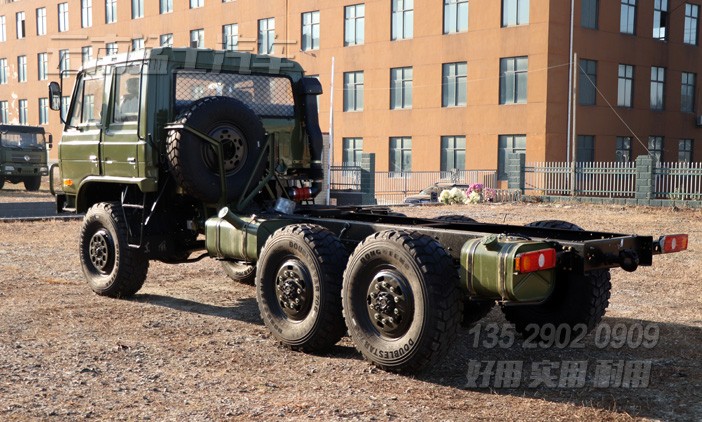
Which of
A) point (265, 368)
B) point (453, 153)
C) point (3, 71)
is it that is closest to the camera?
point (265, 368)

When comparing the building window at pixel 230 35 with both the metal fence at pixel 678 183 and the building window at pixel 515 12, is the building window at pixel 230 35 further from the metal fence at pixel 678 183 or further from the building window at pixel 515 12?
the metal fence at pixel 678 183

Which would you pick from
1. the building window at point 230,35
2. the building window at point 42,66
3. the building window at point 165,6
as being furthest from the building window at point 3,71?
the building window at point 230,35

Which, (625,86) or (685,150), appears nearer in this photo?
(625,86)

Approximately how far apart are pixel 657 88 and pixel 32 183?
3035 centimetres

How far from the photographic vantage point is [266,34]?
159 ft

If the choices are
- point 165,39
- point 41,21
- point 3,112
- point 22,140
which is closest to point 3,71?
point 3,112

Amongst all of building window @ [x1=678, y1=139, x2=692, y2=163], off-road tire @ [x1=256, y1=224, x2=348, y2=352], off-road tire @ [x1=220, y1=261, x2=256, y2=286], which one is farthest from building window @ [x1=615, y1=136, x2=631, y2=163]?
off-road tire @ [x1=256, y1=224, x2=348, y2=352]

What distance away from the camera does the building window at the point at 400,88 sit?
42.9m

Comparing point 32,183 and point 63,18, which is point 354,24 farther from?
point 63,18

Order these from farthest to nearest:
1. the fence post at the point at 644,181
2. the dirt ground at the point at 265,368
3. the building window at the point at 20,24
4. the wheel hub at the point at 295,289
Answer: the building window at the point at 20,24, the fence post at the point at 644,181, the wheel hub at the point at 295,289, the dirt ground at the point at 265,368

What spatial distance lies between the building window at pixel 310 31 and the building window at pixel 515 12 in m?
12.0

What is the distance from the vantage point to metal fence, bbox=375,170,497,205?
1531 inches

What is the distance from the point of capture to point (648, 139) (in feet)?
137

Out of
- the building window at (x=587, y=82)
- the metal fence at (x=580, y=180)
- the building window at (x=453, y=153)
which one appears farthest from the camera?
the building window at (x=453, y=153)
